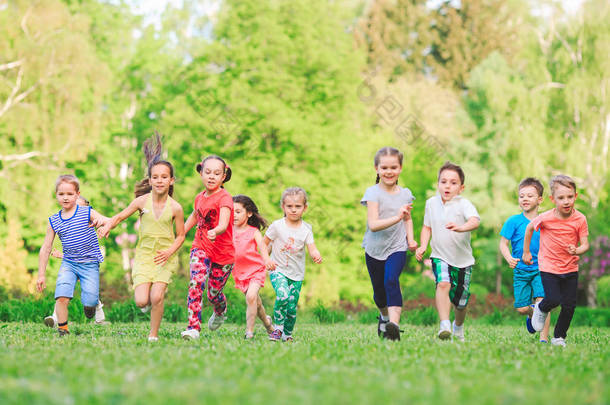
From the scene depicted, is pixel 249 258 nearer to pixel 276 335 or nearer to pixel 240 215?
pixel 240 215

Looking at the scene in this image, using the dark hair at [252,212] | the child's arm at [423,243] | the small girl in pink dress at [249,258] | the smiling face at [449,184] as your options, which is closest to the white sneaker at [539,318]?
the child's arm at [423,243]

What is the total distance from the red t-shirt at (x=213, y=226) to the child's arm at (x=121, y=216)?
0.74 m

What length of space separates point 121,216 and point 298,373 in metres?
3.89

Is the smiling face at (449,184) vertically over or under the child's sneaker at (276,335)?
over

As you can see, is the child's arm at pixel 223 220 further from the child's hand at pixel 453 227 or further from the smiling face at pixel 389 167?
the child's hand at pixel 453 227

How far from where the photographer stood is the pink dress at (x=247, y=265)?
8805mm

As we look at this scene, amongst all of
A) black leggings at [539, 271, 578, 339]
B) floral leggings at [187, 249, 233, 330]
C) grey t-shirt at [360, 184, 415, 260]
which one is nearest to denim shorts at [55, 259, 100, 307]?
floral leggings at [187, 249, 233, 330]

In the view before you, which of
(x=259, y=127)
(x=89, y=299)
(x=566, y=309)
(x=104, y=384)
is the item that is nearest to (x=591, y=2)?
(x=259, y=127)

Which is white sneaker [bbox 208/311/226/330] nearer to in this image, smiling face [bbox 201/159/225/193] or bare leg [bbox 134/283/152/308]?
bare leg [bbox 134/283/152/308]

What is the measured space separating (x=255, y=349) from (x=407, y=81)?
120ft

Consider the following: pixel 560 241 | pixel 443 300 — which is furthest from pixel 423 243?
pixel 560 241

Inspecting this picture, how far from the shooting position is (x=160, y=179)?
26.3 ft

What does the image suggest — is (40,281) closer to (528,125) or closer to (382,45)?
(528,125)

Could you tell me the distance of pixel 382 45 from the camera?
135 ft
